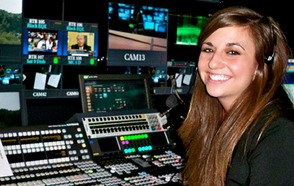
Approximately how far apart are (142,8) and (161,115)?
4.10 ft

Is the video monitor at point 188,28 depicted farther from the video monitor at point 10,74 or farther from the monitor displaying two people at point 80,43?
the video monitor at point 10,74

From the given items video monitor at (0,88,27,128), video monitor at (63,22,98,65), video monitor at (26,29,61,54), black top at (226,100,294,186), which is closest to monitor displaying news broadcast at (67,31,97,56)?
video monitor at (63,22,98,65)

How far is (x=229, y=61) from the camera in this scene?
4.17ft

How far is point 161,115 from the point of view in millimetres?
2047

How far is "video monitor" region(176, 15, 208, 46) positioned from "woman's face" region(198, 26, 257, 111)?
6.11 feet

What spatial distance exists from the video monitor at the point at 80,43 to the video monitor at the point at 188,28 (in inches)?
30.4

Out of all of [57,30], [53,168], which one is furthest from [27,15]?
[53,168]

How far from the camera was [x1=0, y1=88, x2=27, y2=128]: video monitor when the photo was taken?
1.82 metres

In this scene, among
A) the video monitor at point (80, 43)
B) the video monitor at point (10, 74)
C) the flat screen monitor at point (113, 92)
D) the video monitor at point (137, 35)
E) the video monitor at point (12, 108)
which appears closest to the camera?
the video monitor at point (12, 108)

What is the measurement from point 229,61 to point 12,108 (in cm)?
115

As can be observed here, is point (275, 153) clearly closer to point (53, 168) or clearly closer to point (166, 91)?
point (53, 168)

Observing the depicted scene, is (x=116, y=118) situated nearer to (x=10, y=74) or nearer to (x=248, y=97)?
(x=248, y=97)

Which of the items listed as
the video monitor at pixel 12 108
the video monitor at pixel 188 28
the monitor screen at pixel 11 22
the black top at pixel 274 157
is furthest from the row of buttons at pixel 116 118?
the video monitor at pixel 188 28

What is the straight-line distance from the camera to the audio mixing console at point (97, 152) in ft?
5.02
